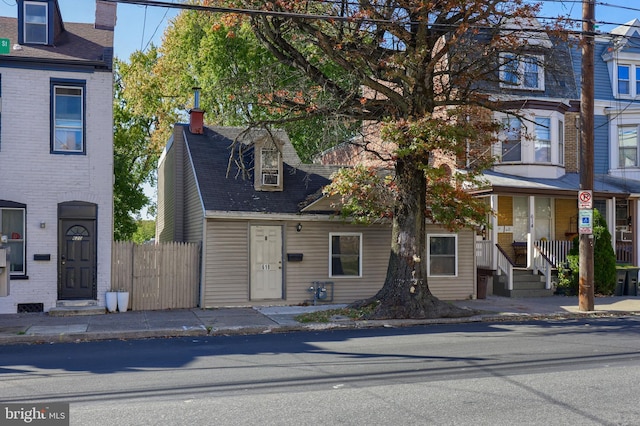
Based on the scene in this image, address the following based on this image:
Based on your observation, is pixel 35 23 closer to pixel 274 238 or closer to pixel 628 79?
pixel 274 238

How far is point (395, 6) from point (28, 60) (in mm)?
9287

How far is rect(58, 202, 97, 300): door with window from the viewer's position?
16328 millimetres

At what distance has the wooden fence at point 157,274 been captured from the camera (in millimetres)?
16672

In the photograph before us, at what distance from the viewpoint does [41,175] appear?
16078 millimetres

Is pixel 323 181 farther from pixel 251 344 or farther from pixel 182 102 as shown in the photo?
pixel 182 102

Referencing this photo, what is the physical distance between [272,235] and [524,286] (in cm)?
856

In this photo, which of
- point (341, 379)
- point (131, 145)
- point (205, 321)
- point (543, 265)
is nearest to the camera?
point (341, 379)

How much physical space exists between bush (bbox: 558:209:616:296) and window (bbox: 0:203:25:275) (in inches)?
637

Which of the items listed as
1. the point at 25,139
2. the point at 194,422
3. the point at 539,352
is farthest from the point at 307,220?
the point at 194,422

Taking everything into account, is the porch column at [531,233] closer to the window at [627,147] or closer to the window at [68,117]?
the window at [627,147]

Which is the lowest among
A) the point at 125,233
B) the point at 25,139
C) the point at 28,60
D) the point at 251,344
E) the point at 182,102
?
the point at 251,344

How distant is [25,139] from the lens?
16.0 m

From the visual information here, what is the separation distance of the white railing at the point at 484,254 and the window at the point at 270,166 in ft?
25.2

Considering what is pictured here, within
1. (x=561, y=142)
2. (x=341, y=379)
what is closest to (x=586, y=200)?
(x=561, y=142)
